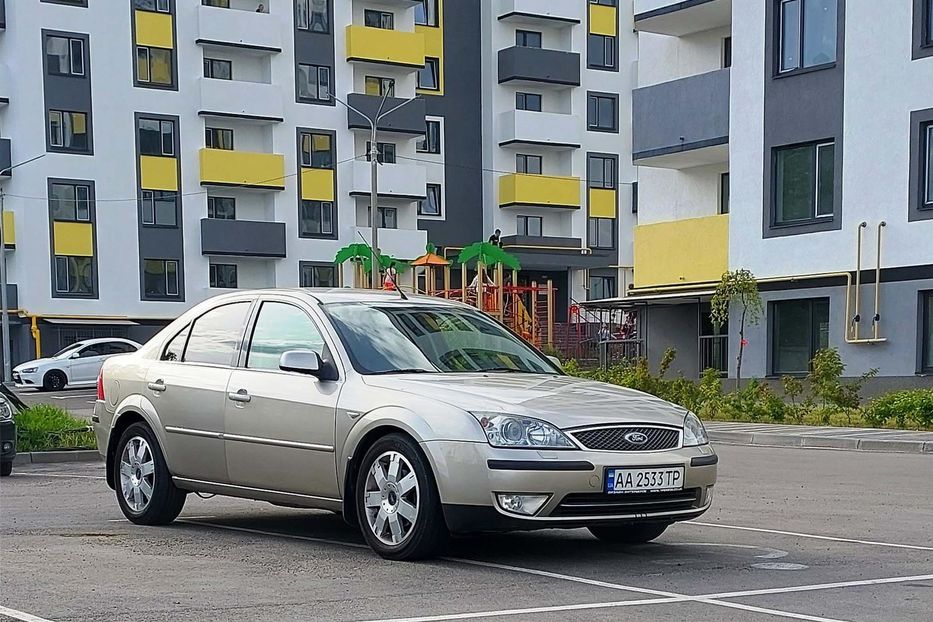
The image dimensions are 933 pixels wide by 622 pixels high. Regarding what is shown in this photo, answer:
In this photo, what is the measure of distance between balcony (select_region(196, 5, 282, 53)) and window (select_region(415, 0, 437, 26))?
28.9 feet

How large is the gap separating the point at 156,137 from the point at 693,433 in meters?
50.6

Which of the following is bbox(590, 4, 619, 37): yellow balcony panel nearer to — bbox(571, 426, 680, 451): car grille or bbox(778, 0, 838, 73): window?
bbox(778, 0, 838, 73): window

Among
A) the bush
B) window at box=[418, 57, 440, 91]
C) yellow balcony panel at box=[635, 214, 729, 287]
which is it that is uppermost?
window at box=[418, 57, 440, 91]

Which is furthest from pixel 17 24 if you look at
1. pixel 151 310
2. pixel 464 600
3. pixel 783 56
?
pixel 464 600

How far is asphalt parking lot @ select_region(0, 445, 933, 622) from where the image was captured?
6.46m

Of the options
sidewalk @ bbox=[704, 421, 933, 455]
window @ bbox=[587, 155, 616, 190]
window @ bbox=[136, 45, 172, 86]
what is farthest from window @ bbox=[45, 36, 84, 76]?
sidewalk @ bbox=[704, 421, 933, 455]

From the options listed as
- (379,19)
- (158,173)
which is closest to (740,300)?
(158,173)

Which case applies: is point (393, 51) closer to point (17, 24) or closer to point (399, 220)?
point (399, 220)

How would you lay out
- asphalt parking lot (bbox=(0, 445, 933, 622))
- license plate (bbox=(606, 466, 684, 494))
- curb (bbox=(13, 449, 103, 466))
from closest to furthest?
asphalt parking lot (bbox=(0, 445, 933, 622))
license plate (bbox=(606, 466, 684, 494))
curb (bbox=(13, 449, 103, 466))

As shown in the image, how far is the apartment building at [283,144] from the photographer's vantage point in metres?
53.4

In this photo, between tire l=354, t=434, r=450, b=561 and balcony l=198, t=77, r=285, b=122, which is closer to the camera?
tire l=354, t=434, r=450, b=561

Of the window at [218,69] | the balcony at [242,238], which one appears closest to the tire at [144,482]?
the balcony at [242,238]

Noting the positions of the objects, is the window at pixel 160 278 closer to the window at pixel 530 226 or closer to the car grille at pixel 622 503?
the window at pixel 530 226

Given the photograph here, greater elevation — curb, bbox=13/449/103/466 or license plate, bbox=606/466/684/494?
license plate, bbox=606/466/684/494
